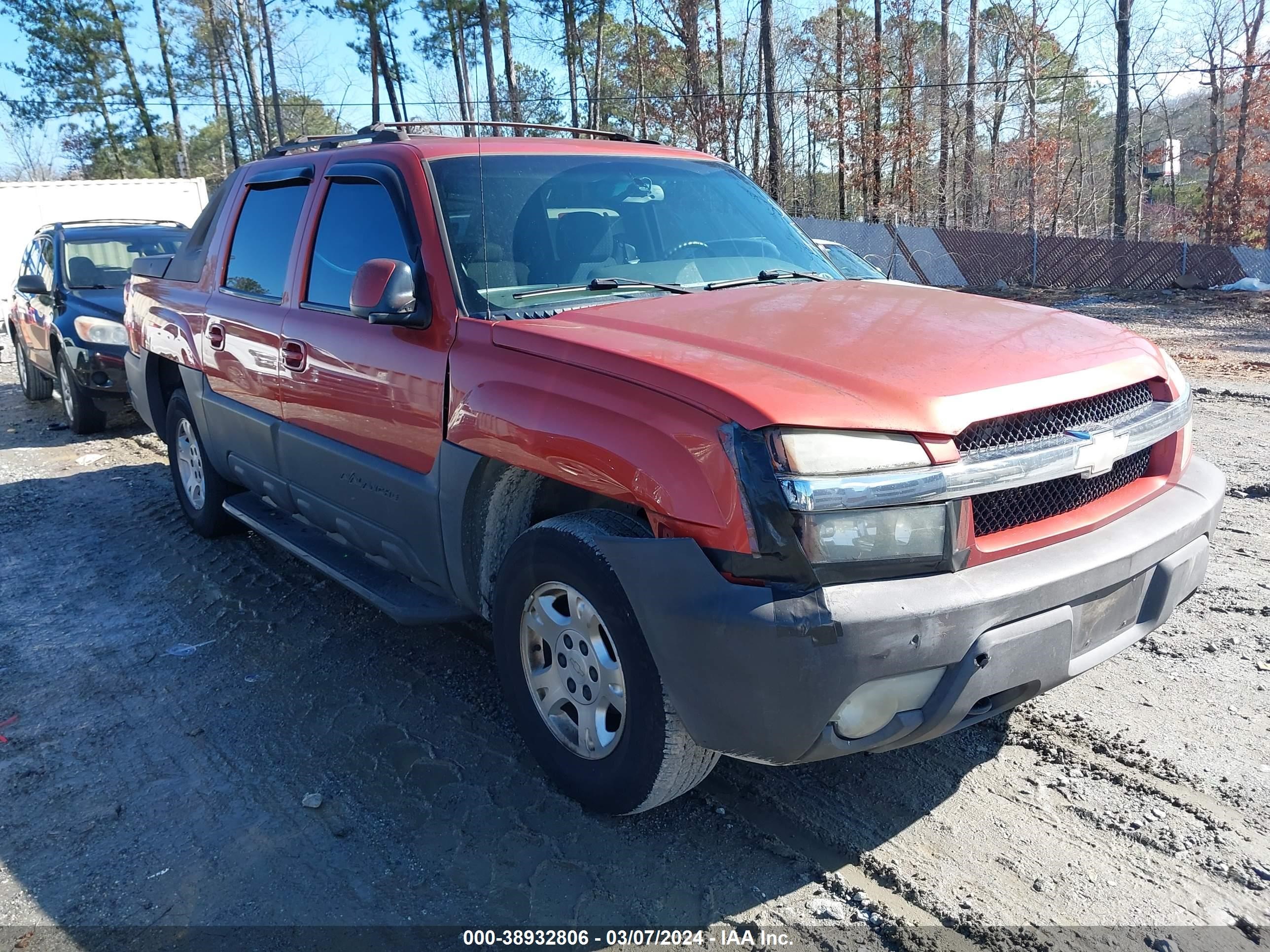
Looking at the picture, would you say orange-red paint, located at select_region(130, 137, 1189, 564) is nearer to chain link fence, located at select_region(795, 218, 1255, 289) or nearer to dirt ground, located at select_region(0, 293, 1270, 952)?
dirt ground, located at select_region(0, 293, 1270, 952)

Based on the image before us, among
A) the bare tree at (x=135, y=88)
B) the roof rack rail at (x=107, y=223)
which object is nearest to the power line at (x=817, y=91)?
the bare tree at (x=135, y=88)

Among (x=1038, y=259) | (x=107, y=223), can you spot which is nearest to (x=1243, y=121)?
(x=1038, y=259)

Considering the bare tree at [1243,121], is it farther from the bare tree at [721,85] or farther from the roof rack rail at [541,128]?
the roof rack rail at [541,128]

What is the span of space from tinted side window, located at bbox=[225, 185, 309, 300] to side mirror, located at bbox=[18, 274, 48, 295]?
5269mm

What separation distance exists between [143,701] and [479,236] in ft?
7.51

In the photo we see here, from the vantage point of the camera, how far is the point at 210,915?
256cm

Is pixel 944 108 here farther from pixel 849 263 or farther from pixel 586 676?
pixel 586 676

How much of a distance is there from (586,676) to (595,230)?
1723 mm

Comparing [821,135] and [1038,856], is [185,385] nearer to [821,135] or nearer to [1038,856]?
[1038,856]

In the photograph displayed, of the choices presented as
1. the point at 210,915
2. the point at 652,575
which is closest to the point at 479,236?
the point at 652,575

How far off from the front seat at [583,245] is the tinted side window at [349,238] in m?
0.56

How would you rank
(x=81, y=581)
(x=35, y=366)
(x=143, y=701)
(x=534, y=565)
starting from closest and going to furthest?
(x=534, y=565) < (x=143, y=701) < (x=81, y=581) < (x=35, y=366)

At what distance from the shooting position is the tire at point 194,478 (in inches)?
212

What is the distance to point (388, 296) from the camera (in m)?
3.13
